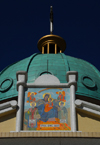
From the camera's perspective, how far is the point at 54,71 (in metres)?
27.5

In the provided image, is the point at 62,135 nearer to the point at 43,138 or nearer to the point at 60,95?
the point at 43,138

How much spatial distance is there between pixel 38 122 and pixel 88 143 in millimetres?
2482

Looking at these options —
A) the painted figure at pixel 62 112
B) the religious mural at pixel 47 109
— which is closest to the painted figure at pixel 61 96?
the religious mural at pixel 47 109

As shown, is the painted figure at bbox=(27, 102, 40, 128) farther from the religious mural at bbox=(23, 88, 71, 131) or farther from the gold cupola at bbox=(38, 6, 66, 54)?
the gold cupola at bbox=(38, 6, 66, 54)

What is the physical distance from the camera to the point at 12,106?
16.1 meters

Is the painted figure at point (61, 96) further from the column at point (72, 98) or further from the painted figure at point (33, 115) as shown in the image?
the painted figure at point (33, 115)

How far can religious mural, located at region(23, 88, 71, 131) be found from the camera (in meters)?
15.6

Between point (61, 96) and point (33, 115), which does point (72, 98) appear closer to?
point (61, 96)

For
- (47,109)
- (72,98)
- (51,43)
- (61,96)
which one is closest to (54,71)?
(51,43)

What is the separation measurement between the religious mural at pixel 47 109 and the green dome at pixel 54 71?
9190 millimetres

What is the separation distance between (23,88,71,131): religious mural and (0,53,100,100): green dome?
9.19 metres

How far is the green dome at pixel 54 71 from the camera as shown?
26.5 m

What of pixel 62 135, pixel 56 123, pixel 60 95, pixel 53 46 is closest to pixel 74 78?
pixel 60 95

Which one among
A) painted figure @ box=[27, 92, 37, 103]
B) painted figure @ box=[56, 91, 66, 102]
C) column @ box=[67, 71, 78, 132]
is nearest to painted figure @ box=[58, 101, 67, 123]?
painted figure @ box=[56, 91, 66, 102]
